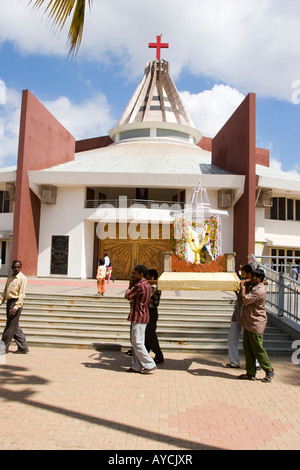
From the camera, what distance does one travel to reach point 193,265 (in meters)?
7.66

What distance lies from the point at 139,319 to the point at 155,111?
85.3ft

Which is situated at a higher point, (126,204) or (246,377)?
(126,204)

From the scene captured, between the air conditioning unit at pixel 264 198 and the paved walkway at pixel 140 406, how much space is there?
14095 millimetres

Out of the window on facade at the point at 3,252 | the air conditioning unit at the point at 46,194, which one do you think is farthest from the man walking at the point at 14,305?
the window on facade at the point at 3,252

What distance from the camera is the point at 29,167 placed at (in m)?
19.1

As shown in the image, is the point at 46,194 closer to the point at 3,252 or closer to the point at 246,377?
the point at 3,252

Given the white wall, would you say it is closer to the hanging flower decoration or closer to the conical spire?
the conical spire

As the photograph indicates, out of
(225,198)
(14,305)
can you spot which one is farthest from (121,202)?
Answer: (14,305)

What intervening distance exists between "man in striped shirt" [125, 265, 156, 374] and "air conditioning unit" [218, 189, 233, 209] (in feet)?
44.9

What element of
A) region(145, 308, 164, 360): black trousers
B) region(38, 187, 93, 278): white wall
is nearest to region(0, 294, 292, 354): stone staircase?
region(145, 308, 164, 360): black trousers

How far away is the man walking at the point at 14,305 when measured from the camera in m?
6.85

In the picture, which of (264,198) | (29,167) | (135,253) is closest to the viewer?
(29,167)

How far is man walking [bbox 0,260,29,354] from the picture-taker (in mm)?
6848
